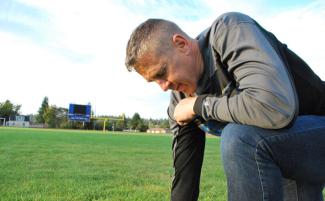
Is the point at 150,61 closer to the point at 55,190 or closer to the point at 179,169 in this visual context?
the point at 179,169

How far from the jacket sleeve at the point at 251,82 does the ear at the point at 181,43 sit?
0.57 ft

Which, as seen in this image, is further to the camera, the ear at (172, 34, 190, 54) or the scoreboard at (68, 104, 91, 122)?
the scoreboard at (68, 104, 91, 122)

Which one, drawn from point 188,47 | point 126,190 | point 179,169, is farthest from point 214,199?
point 188,47

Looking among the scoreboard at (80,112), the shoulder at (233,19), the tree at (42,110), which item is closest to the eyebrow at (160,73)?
the shoulder at (233,19)

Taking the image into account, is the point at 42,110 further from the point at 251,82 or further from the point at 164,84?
the point at 251,82

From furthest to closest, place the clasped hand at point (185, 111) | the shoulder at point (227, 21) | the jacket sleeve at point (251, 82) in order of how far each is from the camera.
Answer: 1. the clasped hand at point (185, 111)
2. the shoulder at point (227, 21)
3. the jacket sleeve at point (251, 82)

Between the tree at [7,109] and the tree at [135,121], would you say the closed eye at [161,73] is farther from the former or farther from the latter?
the tree at [7,109]

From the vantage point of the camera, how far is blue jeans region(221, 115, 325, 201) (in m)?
1.67

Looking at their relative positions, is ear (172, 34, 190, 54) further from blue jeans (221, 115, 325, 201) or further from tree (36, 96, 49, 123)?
tree (36, 96, 49, 123)

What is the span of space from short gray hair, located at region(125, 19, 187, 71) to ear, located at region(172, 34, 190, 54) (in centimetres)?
3

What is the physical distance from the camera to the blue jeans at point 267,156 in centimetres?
167

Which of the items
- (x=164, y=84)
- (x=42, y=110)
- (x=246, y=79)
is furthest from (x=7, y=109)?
(x=246, y=79)

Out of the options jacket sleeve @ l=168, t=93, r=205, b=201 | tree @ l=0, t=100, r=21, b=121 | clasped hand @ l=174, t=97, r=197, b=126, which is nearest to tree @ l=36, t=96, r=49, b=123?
tree @ l=0, t=100, r=21, b=121

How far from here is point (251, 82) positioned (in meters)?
1.70
